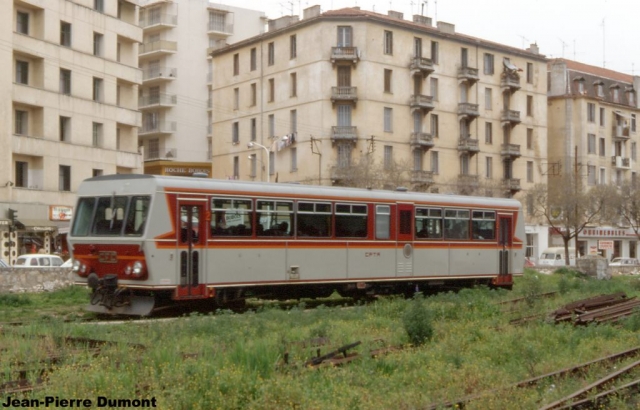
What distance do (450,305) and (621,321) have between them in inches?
152

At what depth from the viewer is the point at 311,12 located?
222 feet

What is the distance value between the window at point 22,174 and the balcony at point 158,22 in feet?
106

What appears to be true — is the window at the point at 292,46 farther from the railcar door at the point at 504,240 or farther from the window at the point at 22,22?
the railcar door at the point at 504,240

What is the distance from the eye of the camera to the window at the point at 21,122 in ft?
162

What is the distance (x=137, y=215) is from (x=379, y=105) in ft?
155

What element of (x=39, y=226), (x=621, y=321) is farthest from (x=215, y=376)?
(x=39, y=226)

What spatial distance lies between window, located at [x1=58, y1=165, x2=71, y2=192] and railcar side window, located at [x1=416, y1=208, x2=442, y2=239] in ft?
95.8

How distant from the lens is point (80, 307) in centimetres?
2400

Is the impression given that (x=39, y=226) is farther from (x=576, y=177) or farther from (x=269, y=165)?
(x=576, y=177)

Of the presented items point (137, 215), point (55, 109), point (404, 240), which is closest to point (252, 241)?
point (137, 215)

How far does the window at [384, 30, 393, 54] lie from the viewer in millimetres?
67500

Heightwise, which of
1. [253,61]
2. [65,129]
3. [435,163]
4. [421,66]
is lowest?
[435,163]

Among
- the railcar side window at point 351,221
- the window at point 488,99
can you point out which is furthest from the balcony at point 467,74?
the railcar side window at point 351,221

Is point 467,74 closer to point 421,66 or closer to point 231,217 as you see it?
point 421,66
